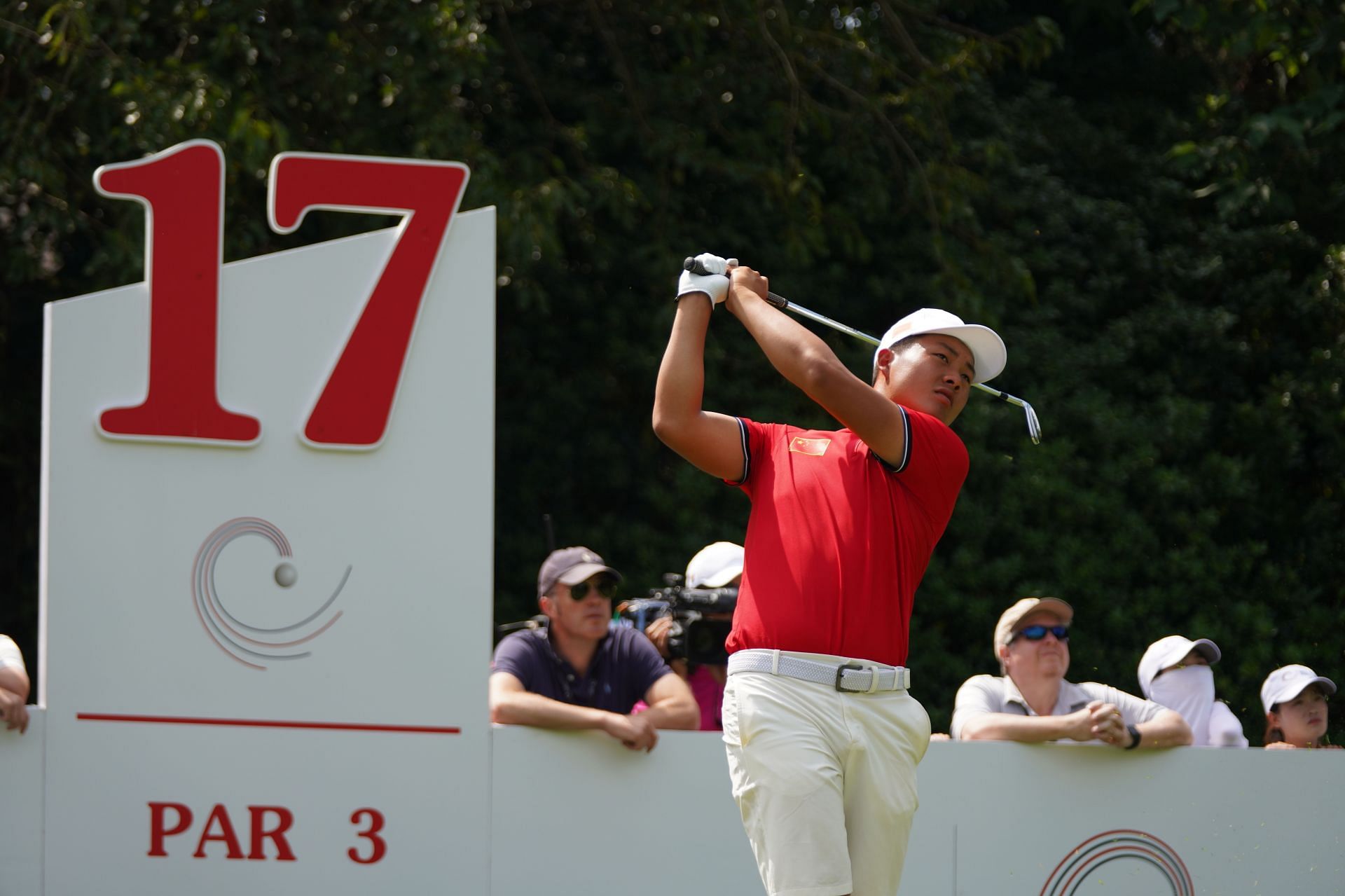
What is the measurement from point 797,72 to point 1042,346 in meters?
2.36

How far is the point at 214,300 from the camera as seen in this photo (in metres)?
4.98

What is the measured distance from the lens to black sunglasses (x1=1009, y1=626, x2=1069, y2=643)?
5.20 meters

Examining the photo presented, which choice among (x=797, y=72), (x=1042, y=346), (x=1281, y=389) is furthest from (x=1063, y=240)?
(x=797, y=72)

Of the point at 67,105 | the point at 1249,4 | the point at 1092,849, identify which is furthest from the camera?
the point at 1249,4

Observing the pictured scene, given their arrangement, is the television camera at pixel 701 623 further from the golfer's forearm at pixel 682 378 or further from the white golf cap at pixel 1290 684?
the golfer's forearm at pixel 682 378

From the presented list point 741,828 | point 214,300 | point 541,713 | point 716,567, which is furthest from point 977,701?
point 214,300

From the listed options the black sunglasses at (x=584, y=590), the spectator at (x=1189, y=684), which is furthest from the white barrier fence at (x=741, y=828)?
the spectator at (x=1189, y=684)

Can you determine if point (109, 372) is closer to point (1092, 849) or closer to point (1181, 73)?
point (1092, 849)

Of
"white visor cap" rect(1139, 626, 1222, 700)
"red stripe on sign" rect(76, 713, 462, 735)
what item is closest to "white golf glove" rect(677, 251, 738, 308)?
"red stripe on sign" rect(76, 713, 462, 735)

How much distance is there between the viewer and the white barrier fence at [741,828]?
4.82 metres

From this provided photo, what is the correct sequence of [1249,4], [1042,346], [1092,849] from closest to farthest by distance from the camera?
[1092,849]
[1249,4]
[1042,346]

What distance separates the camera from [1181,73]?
462 inches

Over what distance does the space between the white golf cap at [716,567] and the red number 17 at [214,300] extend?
4.87 feet

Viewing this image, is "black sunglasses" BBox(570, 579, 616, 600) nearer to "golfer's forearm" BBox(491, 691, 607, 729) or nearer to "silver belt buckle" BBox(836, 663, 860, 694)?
"golfer's forearm" BBox(491, 691, 607, 729)
